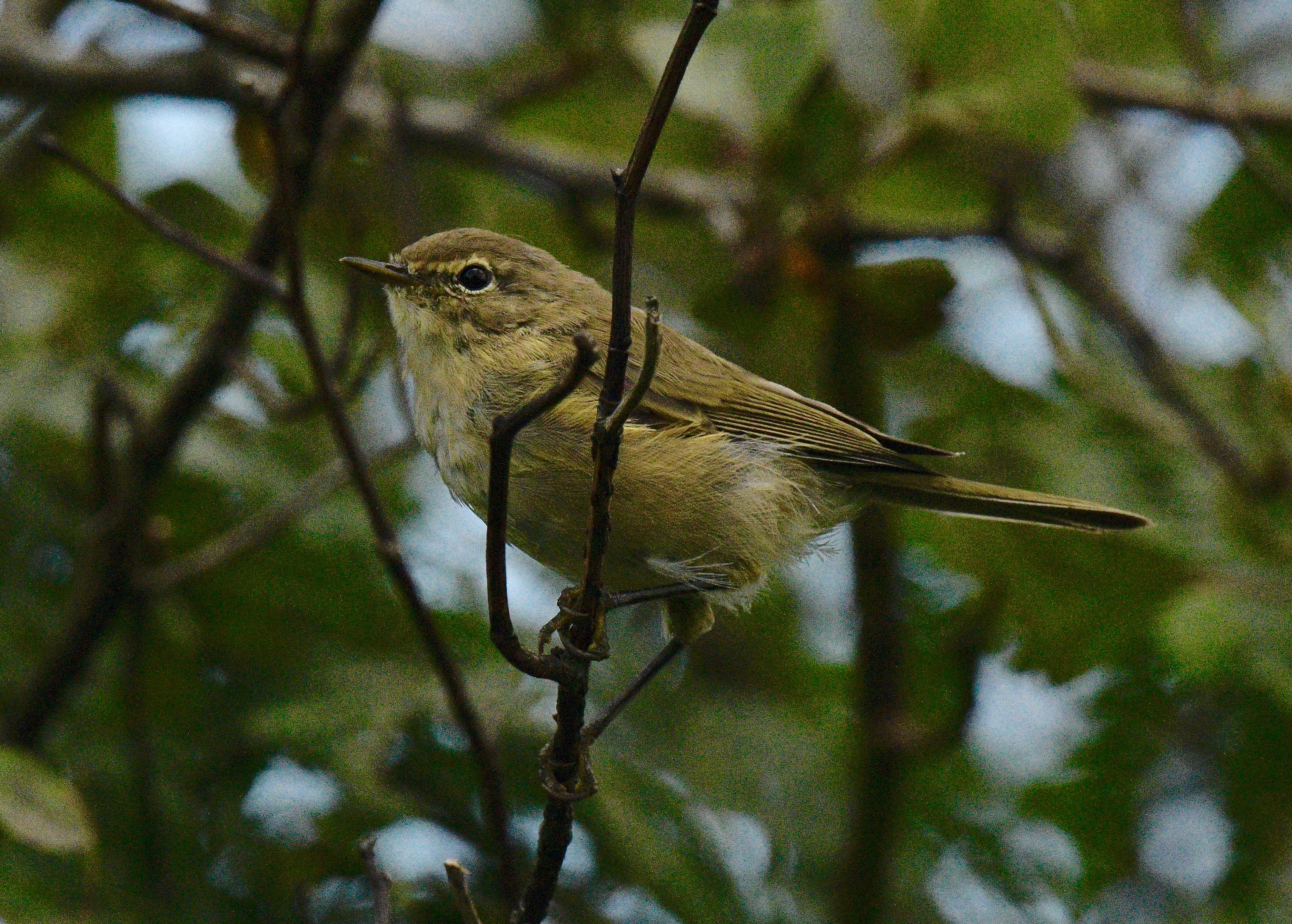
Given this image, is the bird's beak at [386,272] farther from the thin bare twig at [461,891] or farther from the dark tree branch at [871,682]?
the thin bare twig at [461,891]

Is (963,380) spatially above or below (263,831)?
above

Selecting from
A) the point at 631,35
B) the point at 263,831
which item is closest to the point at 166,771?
the point at 263,831

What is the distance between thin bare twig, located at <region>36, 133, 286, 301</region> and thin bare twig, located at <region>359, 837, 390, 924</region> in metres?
1.30

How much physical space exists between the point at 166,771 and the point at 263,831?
39 cm

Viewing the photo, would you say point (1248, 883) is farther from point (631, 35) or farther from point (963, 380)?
point (631, 35)

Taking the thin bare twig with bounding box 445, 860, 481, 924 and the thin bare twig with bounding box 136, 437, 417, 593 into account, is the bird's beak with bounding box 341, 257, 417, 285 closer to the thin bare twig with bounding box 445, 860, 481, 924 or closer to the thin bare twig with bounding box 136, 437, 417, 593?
the thin bare twig with bounding box 136, 437, 417, 593

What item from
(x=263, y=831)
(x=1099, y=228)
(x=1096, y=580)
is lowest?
(x=263, y=831)

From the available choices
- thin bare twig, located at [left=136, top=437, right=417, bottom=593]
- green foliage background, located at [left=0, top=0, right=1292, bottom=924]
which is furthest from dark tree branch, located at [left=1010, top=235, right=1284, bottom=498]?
thin bare twig, located at [left=136, top=437, right=417, bottom=593]

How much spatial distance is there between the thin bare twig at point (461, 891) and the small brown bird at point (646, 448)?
860 mm

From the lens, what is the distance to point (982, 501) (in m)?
3.86

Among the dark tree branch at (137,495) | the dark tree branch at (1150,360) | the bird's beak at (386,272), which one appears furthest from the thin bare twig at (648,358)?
the dark tree branch at (1150,360)

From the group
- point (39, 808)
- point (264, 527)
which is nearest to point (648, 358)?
point (39, 808)

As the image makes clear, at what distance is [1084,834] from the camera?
4.84m

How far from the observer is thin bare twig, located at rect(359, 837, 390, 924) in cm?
258
